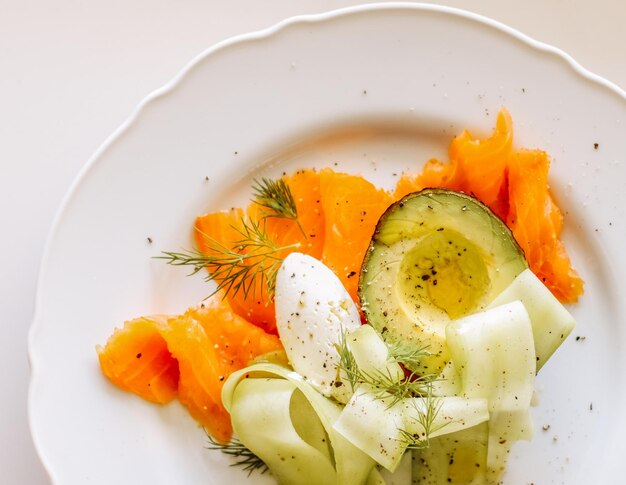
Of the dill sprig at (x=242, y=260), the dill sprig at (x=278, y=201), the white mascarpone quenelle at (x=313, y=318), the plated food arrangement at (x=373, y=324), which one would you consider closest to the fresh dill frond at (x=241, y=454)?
the plated food arrangement at (x=373, y=324)

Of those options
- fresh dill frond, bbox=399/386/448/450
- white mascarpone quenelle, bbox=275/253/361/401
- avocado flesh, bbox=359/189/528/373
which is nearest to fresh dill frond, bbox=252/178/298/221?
white mascarpone quenelle, bbox=275/253/361/401

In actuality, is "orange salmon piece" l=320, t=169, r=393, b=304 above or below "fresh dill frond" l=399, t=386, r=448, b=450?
above

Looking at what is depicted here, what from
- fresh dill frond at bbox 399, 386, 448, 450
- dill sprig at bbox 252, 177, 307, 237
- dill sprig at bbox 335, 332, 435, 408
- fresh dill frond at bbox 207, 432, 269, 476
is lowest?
fresh dill frond at bbox 207, 432, 269, 476

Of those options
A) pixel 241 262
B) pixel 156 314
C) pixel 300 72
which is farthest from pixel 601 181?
pixel 156 314

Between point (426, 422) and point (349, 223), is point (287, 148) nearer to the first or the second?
point (349, 223)

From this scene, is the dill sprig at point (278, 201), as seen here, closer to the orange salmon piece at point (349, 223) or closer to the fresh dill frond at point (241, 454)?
the orange salmon piece at point (349, 223)

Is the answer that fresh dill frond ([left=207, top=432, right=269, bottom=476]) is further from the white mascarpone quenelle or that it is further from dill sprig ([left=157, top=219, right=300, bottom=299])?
Answer: dill sprig ([left=157, top=219, right=300, bottom=299])

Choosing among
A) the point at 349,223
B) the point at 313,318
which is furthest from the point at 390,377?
the point at 349,223
